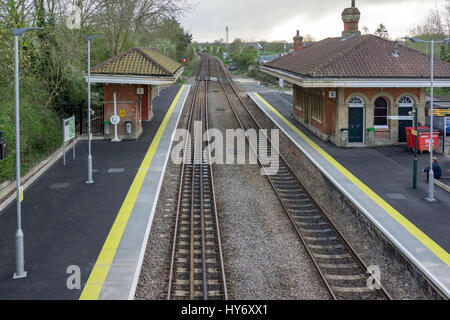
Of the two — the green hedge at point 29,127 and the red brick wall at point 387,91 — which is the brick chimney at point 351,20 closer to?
the red brick wall at point 387,91

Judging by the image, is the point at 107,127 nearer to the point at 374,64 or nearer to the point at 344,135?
the point at 344,135

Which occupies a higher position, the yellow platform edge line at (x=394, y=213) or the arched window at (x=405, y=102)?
the arched window at (x=405, y=102)

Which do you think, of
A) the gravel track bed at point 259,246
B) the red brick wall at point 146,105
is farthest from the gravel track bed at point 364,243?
the red brick wall at point 146,105

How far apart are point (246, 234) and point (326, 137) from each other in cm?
1349

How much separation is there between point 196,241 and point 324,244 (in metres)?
3.79

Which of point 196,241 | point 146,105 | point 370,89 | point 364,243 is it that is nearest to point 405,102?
point 370,89

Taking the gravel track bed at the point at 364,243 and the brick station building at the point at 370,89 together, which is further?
the brick station building at the point at 370,89

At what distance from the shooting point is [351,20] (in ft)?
115

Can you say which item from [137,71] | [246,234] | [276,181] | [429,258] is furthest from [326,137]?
[429,258]

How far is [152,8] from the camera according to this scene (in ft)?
126

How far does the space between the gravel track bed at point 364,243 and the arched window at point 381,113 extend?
5.21m

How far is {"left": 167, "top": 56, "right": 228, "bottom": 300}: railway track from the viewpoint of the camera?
11468 millimetres

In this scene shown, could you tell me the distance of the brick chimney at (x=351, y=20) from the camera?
34.2 meters

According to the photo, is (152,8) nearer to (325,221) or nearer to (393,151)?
(393,151)
